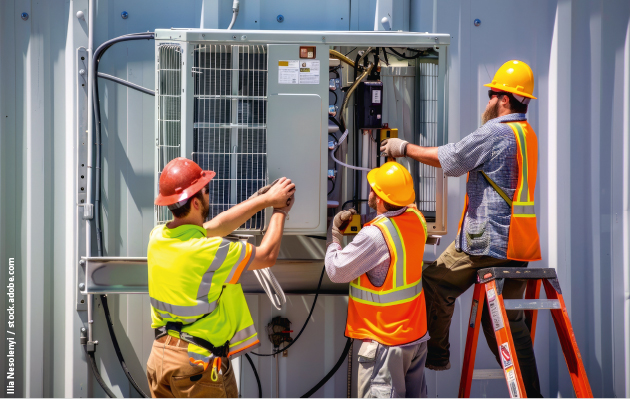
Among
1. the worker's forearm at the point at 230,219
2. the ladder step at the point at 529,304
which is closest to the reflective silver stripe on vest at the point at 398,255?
the ladder step at the point at 529,304

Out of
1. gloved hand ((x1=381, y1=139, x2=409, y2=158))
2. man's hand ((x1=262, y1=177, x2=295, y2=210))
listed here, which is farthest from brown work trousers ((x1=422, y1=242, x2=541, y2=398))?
man's hand ((x1=262, y1=177, x2=295, y2=210))

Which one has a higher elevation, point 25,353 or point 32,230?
point 32,230

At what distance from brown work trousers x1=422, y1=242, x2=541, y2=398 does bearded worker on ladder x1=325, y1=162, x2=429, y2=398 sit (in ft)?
0.87

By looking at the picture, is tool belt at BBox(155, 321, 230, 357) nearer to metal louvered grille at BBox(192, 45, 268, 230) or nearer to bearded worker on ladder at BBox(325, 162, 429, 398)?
bearded worker on ladder at BBox(325, 162, 429, 398)

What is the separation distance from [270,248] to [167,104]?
1.02 metres

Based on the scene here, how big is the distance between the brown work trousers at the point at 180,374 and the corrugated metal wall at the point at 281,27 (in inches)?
40.8

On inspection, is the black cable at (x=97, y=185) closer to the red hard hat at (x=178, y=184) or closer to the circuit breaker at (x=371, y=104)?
the red hard hat at (x=178, y=184)

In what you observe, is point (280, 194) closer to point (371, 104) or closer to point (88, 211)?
point (371, 104)

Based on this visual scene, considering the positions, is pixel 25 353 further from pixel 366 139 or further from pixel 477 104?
pixel 477 104

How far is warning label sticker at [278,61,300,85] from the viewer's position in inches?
101

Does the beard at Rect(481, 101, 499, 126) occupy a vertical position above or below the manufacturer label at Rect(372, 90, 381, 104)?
below

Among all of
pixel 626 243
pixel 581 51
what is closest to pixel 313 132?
pixel 581 51

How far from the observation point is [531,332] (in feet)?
8.75

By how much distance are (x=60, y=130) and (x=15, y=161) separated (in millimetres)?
323
